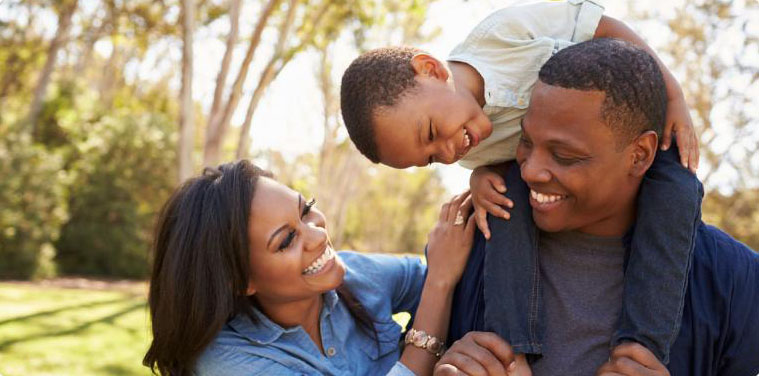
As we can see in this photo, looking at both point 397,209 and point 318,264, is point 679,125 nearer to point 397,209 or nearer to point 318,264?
point 318,264

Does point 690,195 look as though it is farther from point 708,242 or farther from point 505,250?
point 505,250

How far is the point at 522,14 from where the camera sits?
120 inches

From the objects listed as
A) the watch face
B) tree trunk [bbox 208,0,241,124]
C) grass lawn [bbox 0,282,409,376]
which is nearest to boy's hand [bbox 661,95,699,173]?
the watch face

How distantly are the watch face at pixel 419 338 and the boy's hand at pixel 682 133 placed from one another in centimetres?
108

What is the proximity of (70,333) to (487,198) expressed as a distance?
24.5 ft

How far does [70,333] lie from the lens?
29.1ft

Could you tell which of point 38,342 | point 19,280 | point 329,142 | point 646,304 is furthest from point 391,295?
point 329,142

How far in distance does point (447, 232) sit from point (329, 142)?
21.9m

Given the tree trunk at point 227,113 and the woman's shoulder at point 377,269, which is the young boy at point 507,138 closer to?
the woman's shoulder at point 377,269

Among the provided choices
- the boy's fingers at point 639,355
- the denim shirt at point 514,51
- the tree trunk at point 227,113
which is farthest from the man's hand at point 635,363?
the tree trunk at point 227,113

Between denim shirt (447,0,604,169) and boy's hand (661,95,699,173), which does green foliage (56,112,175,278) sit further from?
boy's hand (661,95,699,173)

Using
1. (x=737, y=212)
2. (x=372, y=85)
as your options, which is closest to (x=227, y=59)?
(x=372, y=85)

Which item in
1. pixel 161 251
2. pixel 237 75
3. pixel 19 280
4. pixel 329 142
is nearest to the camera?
pixel 161 251

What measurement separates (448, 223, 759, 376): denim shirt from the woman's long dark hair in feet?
5.23
